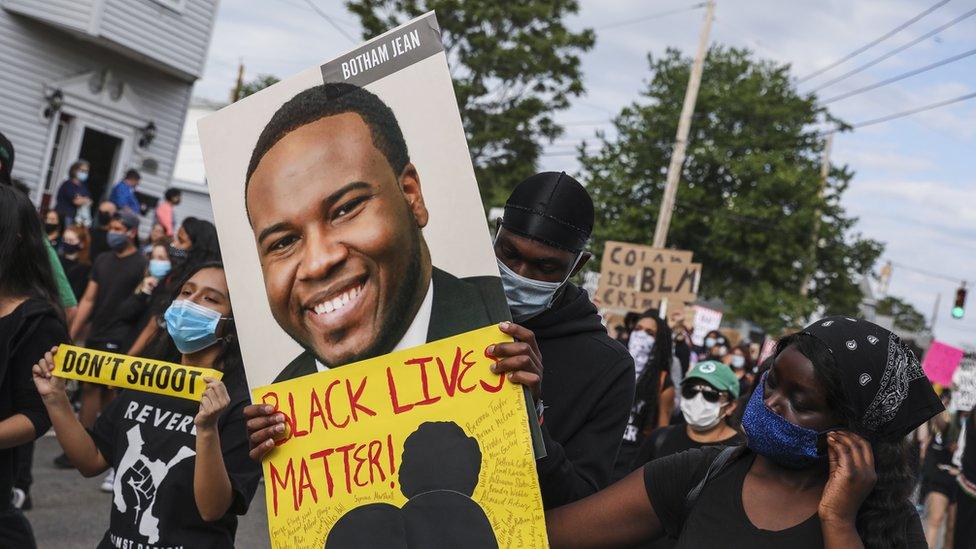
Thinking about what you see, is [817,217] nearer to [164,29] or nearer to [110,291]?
[164,29]

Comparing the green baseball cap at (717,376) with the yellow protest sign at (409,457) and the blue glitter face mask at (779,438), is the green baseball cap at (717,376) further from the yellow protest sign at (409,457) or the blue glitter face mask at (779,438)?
the yellow protest sign at (409,457)

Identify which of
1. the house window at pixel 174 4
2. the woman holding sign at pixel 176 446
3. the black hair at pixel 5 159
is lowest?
the woman holding sign at pixel 176 446

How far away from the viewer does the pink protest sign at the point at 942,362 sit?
18062 millimetres

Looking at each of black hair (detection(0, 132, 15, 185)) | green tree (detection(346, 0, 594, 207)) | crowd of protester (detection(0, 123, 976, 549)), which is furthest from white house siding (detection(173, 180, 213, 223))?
crowd of protester (detection(0, 123, 976, 549))

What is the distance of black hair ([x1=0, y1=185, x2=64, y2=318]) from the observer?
3.45 m

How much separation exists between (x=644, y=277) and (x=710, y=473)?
46.2ft

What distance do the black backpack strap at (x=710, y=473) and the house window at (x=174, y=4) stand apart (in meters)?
17.7

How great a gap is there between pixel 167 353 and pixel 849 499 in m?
2.50

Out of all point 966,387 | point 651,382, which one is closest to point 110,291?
point 651,382

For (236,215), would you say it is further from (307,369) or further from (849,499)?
(849,499)

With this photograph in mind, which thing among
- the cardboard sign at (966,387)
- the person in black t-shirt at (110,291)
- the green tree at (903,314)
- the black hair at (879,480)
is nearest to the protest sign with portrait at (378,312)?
the black hair at (879,480)

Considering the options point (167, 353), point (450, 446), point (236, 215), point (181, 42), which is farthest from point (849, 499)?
point (181, 42)

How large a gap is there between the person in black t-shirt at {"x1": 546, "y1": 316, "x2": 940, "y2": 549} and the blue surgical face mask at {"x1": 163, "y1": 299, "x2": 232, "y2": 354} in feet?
5.80

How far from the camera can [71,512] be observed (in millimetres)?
6777
